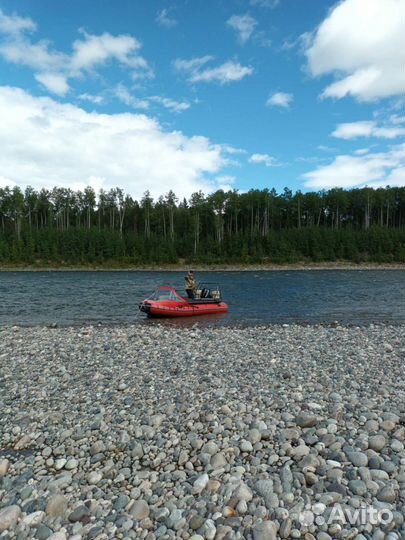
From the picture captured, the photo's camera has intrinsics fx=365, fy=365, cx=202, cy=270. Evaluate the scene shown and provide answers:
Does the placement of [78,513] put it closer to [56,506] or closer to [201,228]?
[56,506]

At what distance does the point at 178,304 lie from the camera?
80.9ft

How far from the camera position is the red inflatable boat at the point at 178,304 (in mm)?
23906

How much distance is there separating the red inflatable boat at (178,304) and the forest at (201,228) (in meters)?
62.2

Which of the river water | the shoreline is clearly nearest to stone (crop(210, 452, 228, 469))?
the river water

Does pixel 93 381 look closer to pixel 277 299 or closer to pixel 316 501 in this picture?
pixel 316 501

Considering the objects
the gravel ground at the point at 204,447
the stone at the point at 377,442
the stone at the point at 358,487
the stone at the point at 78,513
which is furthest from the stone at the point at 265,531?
the stone at the point at 377,442

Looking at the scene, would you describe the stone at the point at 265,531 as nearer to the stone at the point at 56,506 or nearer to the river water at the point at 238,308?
the stone at the point at 56,506

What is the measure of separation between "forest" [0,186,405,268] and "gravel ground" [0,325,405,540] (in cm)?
7858

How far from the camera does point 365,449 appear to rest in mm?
5602

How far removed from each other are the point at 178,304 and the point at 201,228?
275ft

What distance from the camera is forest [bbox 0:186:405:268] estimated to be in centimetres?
8956

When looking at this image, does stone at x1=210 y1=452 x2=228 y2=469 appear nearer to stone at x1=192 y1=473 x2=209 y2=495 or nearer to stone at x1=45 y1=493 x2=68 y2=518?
stone at x1=192 y1=473 x2=209 y2=495

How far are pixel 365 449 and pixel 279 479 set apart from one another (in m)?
1.60

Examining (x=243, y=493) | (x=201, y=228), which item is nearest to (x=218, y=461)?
(x=243, y=493)
